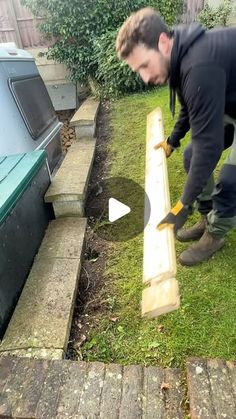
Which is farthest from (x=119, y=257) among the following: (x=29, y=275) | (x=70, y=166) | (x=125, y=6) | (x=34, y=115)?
(x=125, y=6)

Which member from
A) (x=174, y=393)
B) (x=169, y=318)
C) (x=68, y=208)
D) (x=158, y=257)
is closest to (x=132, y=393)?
(x=174, y=393)

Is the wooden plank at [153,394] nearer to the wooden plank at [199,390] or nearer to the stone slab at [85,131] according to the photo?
→ the wooden plank at [199,390]

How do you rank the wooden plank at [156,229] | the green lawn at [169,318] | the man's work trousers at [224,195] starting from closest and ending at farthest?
the wooden plank at [156,229]
the green lawn at [169,318]
the man's work trousers at [224,195]

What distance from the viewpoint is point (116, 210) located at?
3.25m

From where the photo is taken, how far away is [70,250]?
256cm

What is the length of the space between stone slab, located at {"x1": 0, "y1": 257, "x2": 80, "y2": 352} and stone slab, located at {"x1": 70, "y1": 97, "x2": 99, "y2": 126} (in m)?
2.91

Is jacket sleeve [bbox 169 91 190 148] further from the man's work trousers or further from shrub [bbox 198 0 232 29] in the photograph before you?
shrub [bbox 198 0 232 29]

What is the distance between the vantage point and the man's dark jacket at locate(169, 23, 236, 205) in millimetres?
1589

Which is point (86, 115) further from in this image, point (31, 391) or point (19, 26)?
point (19, 26)

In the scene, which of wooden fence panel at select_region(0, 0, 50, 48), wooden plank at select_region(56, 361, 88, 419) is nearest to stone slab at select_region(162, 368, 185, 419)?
wooden plank at select_region(56, 361, 88, 419)

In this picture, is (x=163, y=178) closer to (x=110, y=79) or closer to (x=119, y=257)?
(x=119, y=257)

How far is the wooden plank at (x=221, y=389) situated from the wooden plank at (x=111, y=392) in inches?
17.9

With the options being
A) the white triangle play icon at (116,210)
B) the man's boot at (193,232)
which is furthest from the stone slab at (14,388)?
the white triangle play icon at (116,210)
